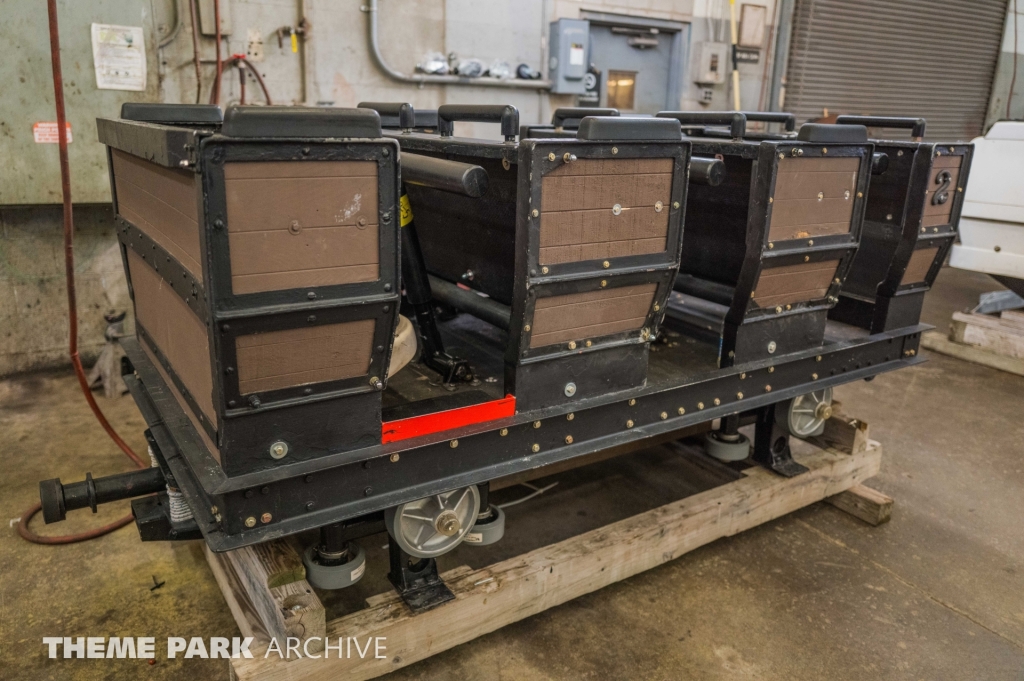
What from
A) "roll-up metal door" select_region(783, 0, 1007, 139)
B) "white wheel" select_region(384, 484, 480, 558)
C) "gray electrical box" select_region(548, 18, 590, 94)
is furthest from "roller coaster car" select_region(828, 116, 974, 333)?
"roll-up metal door" select_region(783, 0, 1007, 139)

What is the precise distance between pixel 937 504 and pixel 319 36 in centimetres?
388

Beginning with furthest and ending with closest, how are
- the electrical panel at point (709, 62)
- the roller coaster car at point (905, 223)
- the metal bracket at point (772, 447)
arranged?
the electrical panel at point (709, 62), the metal bracket at point (772, 447), the roller coaster car at point (905, 223)

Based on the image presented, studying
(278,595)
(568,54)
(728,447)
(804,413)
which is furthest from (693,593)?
(568,54)

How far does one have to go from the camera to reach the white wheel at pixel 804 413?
273cm

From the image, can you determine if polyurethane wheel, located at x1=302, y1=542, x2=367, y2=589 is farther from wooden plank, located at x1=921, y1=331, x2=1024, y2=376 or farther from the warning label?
wooden plank, located at x1=921, y1=331, x2=1024, y2=376

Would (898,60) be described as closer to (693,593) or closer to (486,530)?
(693,593)

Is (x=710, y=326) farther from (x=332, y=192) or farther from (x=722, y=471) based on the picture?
(x=332, y=192)

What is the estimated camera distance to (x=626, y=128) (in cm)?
183

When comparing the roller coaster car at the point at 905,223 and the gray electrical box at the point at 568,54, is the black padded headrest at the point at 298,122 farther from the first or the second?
the gray electrical box at the point at 568,54

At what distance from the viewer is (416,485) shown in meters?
1.79

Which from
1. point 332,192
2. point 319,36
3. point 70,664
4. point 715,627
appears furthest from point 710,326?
point 319,36

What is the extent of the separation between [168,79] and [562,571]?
3.29 meters

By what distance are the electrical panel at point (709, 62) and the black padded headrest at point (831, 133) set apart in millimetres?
4063

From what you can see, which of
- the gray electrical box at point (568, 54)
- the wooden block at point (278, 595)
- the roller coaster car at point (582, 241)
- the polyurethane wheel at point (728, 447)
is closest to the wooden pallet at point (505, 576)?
the wooden block at point (278, 595)
